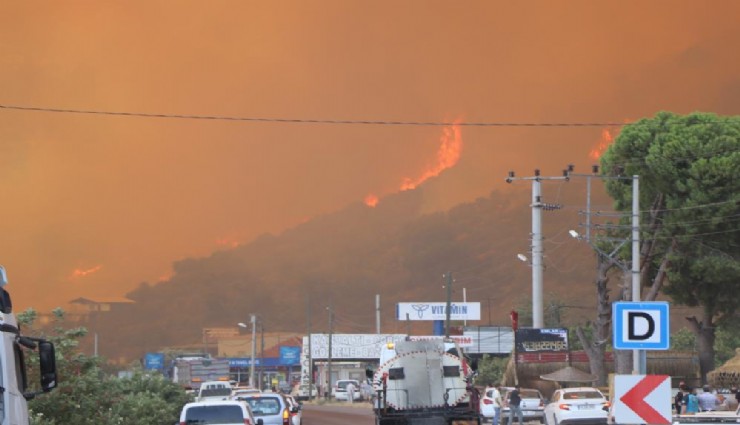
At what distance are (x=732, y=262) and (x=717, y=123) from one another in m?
8.95

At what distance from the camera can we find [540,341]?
6894 centimetres

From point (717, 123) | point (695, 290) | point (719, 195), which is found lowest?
point (695, 290)

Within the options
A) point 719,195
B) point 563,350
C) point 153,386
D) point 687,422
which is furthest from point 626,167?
point 687,422

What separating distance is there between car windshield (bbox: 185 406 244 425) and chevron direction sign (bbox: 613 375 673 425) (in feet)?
41.4

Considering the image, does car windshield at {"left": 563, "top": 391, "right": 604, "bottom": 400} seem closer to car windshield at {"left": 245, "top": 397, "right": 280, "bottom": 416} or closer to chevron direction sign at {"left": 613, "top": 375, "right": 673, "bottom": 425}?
car windshield at {"left": 245, "top": 397, "right": 280, "bottom": 416}

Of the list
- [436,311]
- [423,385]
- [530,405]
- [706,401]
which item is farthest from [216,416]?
[436,311]

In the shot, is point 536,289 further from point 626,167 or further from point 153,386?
point 153,386

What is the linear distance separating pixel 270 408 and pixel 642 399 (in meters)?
20.9

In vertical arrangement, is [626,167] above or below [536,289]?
above

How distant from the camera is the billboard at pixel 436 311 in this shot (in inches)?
5022

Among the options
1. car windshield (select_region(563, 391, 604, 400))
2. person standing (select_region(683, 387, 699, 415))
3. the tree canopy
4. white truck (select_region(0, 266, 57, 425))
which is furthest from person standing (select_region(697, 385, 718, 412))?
the tree canopy

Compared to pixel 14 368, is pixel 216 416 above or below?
below

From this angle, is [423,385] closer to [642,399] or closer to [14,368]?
[642,399]

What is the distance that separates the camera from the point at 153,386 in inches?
1998
